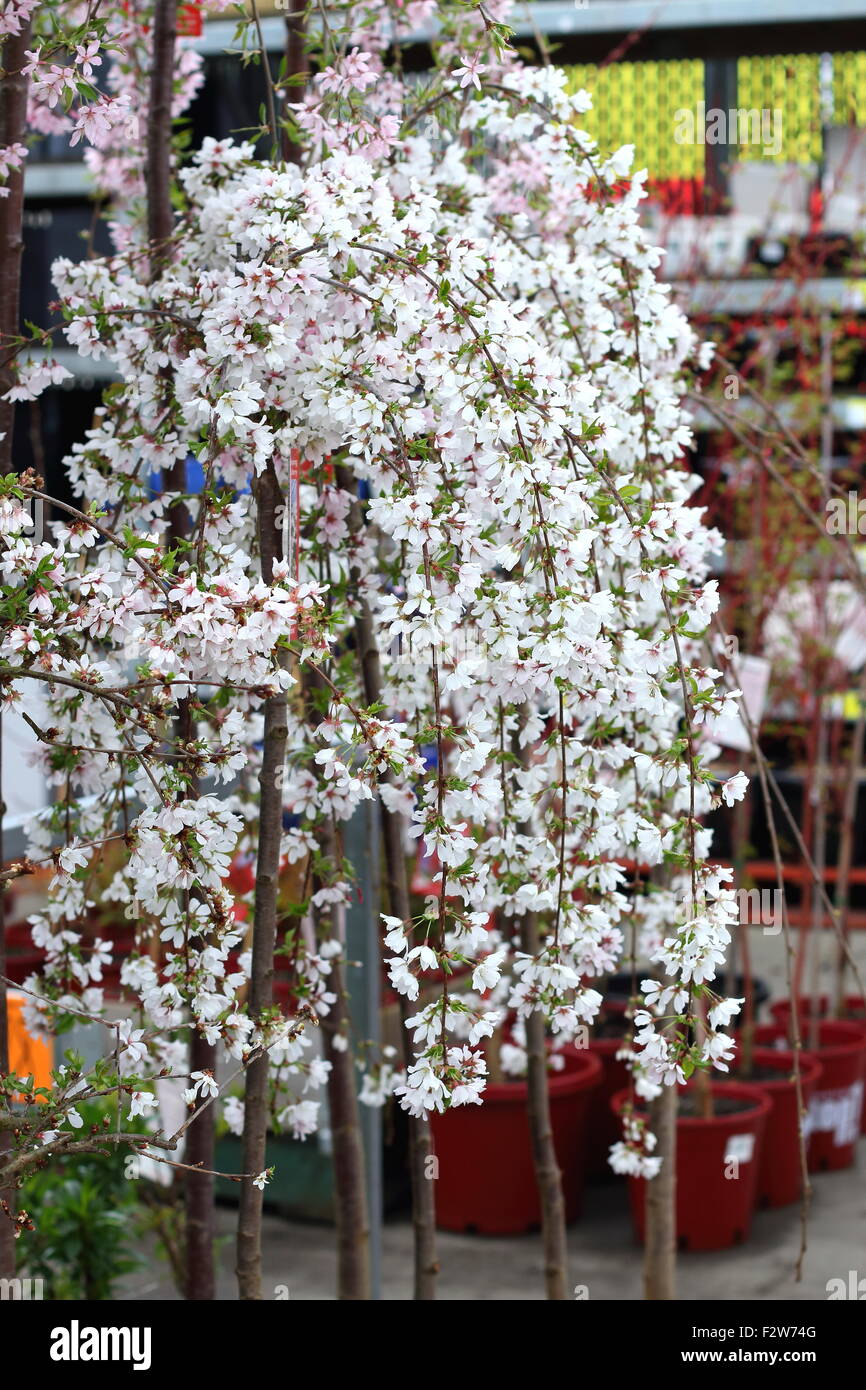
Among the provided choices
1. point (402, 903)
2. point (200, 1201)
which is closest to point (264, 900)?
point (402, 903)

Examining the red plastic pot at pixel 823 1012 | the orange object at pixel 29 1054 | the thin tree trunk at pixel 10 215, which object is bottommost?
the orange object at pixel 29 1054

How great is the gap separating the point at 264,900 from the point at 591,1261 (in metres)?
2.02

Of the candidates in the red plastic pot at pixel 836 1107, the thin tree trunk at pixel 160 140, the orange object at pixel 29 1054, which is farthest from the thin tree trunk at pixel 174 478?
the red plastic pot at pixel 836 1107

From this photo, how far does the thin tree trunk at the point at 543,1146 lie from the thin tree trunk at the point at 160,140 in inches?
41.1

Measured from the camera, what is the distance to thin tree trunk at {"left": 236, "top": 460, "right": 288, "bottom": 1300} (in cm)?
155

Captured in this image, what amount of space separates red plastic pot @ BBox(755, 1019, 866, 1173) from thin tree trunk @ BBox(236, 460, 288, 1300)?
7.54 ft

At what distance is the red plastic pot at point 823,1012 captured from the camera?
13.0 ft

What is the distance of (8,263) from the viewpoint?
164cm

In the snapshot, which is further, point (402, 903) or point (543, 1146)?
point (543, 1146)

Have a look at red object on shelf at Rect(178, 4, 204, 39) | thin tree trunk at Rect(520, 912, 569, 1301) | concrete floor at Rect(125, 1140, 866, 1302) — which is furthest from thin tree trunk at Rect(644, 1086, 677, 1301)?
red object on shelf at Rect(178, 4, 204, 39)

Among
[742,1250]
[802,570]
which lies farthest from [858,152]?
[742,1250]

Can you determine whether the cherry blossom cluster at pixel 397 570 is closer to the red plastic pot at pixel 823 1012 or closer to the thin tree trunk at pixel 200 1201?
the thin tree trunk at pixel 200 1201

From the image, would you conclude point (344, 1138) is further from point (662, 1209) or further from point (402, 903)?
point (662, 1209)

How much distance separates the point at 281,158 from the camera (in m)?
1.75
